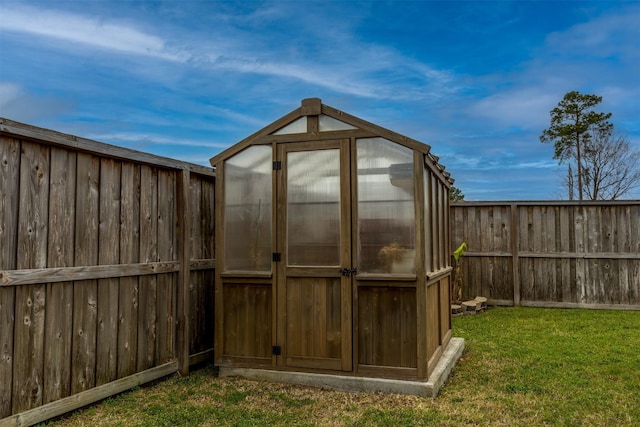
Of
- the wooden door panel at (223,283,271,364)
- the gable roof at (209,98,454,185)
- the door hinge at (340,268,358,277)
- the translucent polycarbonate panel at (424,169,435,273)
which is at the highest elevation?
the gable roof at (209,98,454,185)

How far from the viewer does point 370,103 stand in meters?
7.99

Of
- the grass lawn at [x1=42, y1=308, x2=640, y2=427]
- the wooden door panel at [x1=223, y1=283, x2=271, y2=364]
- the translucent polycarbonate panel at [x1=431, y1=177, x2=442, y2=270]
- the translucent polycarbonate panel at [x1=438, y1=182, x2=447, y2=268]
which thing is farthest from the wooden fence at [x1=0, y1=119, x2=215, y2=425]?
the translucent polycarbonate panel at [x1=438, y1=182, x2=447, y2=268]

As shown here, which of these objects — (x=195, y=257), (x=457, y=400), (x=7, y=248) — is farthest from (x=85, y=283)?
(x=457, y=400)

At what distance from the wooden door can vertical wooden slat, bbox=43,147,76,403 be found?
1750 mm

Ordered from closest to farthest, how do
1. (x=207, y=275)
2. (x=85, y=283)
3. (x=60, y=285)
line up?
(x=60, y=285) < (x=85, y=283) < (x=207, y=275)

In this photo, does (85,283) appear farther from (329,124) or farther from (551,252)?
(551,252)

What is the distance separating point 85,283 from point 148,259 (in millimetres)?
717

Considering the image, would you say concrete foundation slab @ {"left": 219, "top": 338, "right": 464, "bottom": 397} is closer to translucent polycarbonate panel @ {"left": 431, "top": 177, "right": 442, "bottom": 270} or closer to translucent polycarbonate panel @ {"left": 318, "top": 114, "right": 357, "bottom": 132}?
translucent polycarbonate panel @ {"left": 431, "top": 177, "right": 442, "bottom": 270}

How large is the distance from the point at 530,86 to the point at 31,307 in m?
11.6

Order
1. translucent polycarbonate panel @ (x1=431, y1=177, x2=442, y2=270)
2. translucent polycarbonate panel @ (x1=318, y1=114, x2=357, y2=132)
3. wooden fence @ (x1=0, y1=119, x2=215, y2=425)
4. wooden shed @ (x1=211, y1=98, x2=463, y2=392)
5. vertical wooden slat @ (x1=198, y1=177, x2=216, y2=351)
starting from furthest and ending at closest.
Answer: vertical wooden slat @ (x1=198, y1=177, x2=216, y2=351) < translucent polycarbonate panel @ (x1=431, y1=177, x2=442, y2=270) < translucent polycarbonate panel @ (x1=318, y1=114, x2=357, y2=132) < wooden shed @ (x1=211, y1=98, x2=463, y2=392) < wooden fence @ (x1=0, y1=119, x2=215, y2=425)

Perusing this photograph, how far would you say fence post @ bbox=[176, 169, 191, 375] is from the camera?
14.6 feet

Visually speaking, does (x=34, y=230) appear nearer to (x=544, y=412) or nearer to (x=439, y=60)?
(x=544, y=412)

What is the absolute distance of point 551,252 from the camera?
27.5 feet

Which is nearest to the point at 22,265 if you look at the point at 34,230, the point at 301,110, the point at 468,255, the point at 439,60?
the point at 34,230
